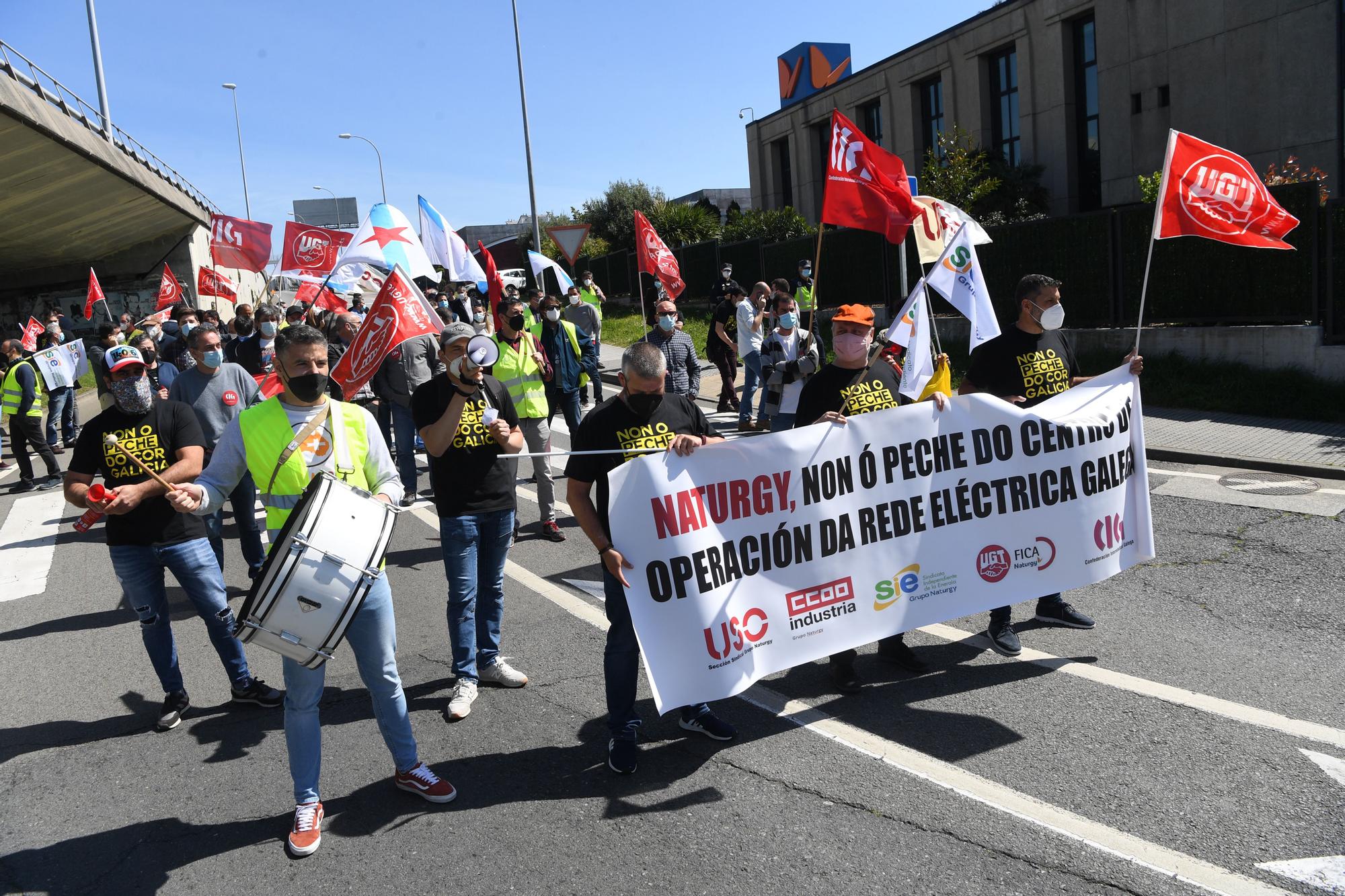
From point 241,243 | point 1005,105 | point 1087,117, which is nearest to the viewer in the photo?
point 241,243

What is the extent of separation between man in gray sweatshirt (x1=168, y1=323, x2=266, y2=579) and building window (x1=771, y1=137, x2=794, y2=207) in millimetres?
34183

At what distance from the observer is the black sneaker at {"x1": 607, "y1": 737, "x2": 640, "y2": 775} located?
172 inches

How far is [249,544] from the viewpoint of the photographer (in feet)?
24.7

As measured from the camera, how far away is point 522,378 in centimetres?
854

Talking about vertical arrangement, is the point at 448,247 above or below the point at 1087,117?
below

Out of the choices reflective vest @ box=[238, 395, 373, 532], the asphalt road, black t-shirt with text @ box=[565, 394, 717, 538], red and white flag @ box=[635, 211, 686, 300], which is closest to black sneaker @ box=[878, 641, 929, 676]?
the asphalt road

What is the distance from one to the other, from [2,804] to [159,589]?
1174 millimetres

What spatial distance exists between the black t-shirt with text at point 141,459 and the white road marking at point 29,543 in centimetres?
387

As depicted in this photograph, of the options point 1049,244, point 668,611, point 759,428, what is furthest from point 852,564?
point 1049,244

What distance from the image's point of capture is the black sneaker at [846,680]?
199 inches

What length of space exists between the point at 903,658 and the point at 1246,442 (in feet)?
21.9

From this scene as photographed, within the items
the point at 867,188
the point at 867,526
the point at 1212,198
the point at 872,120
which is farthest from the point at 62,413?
the point at 872,120

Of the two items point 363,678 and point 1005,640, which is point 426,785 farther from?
point 1005,640

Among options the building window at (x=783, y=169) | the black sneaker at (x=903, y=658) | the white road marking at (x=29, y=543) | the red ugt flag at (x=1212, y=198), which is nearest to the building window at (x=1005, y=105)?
the building window at (x=783, y=169)
